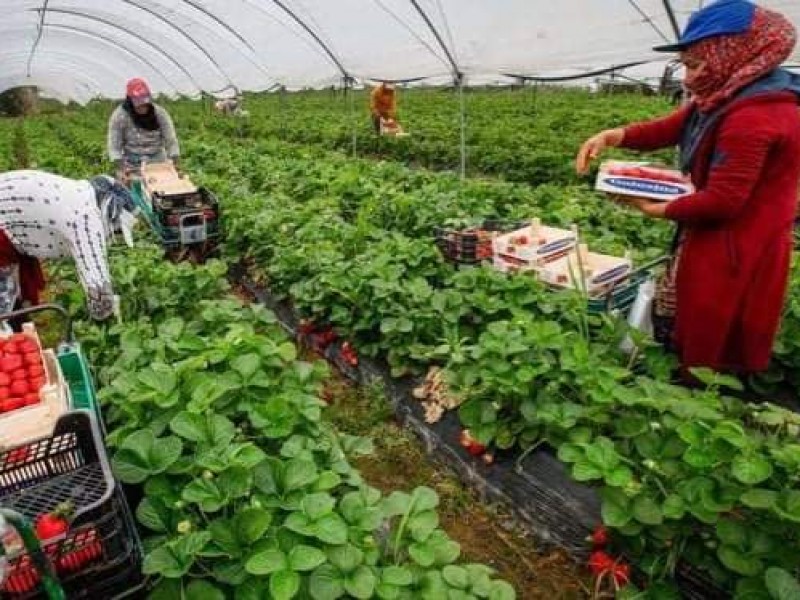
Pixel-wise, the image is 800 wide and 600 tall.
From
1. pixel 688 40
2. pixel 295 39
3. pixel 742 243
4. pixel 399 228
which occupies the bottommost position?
pixel 399 228

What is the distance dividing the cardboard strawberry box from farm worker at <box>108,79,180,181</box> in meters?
4.49

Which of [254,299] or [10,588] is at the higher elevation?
[10,588]

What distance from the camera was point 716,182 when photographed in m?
2.19

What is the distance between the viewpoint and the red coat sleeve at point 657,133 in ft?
8.70

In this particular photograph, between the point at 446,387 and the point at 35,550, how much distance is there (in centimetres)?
211

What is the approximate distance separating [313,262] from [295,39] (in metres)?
8.03

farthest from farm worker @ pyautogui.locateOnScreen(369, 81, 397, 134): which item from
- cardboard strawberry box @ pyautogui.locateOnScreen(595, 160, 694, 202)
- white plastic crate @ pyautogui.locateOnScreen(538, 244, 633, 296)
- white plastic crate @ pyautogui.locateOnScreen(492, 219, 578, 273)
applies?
cardboard strawberry box @ pyautogui.locateOnScreen(595, 160, 694, 202)

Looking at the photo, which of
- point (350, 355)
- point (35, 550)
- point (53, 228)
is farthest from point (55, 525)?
point (350, 355)

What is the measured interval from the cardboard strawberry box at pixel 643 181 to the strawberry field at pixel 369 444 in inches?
24.2

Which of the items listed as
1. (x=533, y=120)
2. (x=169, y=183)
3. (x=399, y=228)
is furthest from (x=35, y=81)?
(x=399, y=228)

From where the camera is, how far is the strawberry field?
1693 mm

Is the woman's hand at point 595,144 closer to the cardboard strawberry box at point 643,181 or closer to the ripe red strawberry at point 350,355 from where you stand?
the cardboard strawberry box at point 643,181

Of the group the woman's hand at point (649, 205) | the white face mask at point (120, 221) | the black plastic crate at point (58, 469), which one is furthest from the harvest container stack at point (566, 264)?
the black plastic crate at point (58, 469)

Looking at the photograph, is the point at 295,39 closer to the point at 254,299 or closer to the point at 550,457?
the point at 254,299
